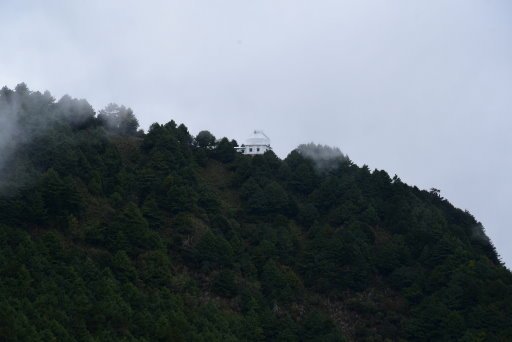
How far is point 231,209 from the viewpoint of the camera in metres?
72.8

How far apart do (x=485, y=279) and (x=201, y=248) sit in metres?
18.9

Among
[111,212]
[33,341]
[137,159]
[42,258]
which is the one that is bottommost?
[33,341]

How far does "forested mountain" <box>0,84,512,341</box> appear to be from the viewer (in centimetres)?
5228

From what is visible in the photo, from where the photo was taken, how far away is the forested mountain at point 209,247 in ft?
172

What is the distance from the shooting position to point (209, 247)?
208 ft

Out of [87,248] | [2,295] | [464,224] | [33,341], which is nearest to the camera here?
[33,341]

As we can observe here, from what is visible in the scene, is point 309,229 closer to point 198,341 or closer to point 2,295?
point 198,341

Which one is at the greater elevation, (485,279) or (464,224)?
(464,224)

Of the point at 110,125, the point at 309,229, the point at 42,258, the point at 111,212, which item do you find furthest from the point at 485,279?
the point at 110,125

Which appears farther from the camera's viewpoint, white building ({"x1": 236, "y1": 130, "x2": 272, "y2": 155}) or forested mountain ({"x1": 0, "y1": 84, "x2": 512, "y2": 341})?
white building ({"x1": 236, "y1": 130, "x2": 272, "y2": 155})

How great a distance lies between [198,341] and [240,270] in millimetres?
13022

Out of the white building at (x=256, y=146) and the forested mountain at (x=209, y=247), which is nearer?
the forested mountain at (x=209, y=247)

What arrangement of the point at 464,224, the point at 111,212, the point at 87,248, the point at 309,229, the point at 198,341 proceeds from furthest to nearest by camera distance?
the point at 464,224 → the point at 309,229 → the point at 111,212 → the point at 87,248 → the point at 198,341

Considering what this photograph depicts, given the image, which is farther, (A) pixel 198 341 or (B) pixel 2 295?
(A) pixel 198 341
